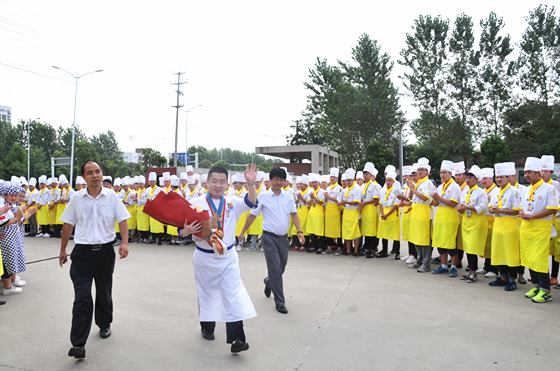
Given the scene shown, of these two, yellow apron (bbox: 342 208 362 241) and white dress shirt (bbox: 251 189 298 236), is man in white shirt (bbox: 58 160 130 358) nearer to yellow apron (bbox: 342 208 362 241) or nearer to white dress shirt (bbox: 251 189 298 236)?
white dress shirt (bbox: 251 189 298 236)

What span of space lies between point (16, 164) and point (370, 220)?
161 feet

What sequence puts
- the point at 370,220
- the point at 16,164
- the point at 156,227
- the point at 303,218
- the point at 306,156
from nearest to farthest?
the point at 370,220, the point at 303,218, the point at 156,227, the point at 306,156, the point at 16,164

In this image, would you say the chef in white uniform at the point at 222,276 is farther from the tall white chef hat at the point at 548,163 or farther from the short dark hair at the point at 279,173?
the tall white chef hat at the point at 548,163

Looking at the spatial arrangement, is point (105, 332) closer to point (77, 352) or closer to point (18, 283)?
point (77, 352)

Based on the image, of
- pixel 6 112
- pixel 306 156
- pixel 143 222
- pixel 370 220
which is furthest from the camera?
pixel 6 112

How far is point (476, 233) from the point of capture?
276 inches

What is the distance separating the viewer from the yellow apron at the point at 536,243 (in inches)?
222

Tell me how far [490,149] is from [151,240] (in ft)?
89.9

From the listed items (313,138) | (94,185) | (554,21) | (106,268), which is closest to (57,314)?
(106,268)

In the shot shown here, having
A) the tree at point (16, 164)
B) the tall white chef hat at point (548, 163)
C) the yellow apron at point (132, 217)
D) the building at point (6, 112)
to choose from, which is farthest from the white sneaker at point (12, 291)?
the building at point (6, 112)

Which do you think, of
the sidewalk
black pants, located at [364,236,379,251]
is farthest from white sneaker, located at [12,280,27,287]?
black pants, located at [364,236,379,251]

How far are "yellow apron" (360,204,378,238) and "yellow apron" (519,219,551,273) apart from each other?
3912mm

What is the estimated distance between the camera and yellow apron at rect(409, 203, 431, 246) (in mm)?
7816

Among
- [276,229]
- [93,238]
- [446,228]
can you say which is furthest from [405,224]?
[93,238]
